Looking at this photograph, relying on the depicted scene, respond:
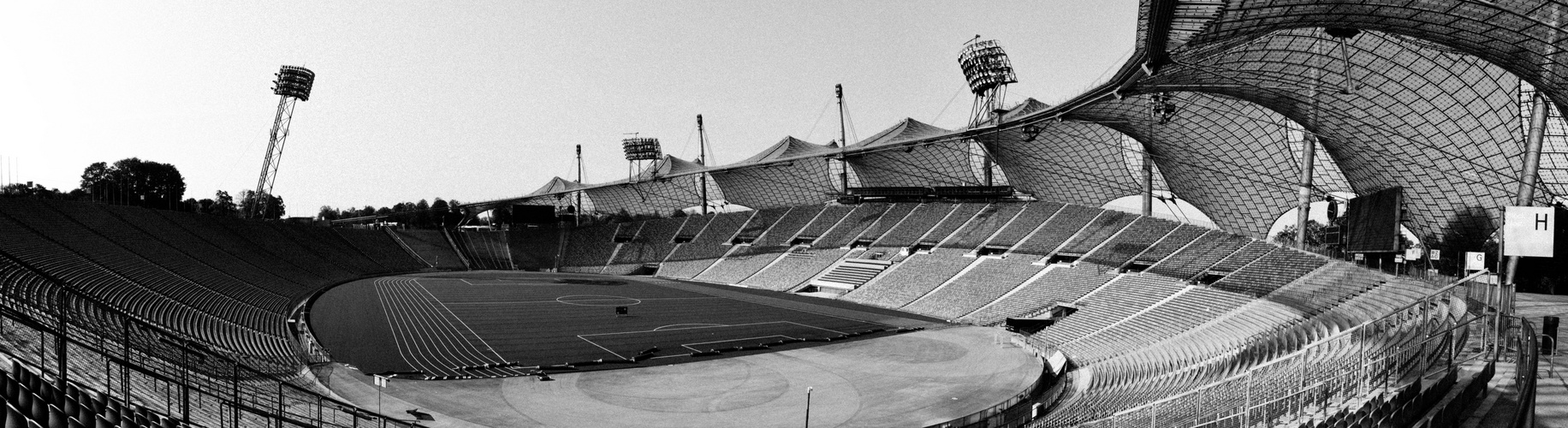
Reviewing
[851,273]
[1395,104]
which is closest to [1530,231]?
[1395,104]

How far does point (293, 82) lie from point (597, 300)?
3951 cm

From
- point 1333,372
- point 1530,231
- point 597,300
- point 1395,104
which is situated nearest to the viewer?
point 1530,231

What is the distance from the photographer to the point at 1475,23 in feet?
84.7

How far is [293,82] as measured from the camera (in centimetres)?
7169

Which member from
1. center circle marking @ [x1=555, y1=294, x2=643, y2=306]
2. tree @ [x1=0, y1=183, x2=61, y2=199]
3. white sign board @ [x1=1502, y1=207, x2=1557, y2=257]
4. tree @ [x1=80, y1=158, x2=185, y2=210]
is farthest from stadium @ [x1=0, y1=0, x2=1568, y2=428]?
tree @ [x1=80, y1=158, x2=185, y2=210]

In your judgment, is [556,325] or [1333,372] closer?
[1333,372]

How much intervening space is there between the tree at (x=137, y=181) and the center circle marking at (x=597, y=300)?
69748mm

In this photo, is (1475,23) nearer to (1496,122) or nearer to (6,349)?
(1496,122)

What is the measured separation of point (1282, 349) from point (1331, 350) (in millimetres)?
4349

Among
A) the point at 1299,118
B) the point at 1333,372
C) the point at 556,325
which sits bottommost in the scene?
the point at 556,325

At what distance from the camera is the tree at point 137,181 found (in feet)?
319

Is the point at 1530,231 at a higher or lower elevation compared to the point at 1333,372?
higher

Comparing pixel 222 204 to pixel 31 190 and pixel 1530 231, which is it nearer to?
pixel 31 190

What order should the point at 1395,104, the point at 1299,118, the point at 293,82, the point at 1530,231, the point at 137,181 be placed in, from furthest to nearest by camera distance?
the point at 137,181 < the point at 293,82 < the point at 1299,118 < the point at 1395,104 < the point at 1530,231
